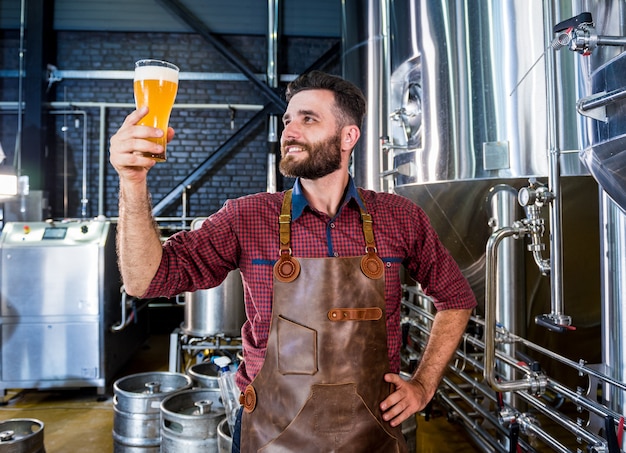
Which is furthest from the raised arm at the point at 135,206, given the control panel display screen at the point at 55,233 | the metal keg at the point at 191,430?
the control panel display screen at the point at 55,233

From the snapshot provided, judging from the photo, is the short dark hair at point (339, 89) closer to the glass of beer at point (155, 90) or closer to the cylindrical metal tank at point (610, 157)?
the glass of beer at point (155, 90)

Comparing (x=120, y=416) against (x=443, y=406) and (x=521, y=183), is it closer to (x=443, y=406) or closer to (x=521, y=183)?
(x=443, y=406)

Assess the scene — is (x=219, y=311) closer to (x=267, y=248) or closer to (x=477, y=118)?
(x=477, y=118)

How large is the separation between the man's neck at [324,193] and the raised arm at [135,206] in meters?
0.42

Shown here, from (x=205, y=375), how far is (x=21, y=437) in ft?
3.00

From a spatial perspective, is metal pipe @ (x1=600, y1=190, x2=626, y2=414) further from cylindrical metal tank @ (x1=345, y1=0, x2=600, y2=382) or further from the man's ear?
the man's ear

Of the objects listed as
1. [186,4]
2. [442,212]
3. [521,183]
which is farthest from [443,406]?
[186,4]

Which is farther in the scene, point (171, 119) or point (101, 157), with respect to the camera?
point (171, 119)

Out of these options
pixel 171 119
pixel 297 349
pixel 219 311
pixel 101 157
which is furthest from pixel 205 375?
pixel 171 119

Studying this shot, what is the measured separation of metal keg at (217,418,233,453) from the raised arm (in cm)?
101

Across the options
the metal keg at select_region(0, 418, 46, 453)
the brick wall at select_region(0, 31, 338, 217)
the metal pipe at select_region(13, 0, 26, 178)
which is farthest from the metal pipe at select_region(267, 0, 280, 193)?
the metal keg at select_region(0, 418, 46, 453)

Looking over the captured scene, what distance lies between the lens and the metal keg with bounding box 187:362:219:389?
2693 millimetres

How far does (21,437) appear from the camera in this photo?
225cm

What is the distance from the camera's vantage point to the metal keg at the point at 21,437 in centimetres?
221
